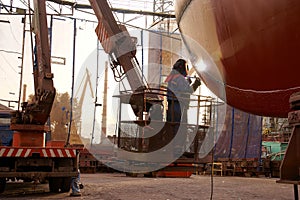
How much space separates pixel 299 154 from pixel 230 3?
806 mm

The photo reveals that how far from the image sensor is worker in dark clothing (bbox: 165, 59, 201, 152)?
10.6 feet

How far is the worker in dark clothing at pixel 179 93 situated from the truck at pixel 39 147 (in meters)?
3.03

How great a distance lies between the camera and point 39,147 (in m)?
6.16

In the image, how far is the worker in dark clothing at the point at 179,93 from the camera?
10.6ft

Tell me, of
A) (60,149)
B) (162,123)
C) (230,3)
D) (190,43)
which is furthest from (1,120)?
(230,3)

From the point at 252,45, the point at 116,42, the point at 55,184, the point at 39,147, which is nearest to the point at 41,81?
the point at 39,147

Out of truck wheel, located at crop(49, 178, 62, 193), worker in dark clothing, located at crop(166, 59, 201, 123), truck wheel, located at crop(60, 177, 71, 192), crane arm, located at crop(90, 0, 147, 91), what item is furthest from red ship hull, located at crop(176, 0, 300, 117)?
truck wheel, located at crop(49, 178, 62, 193)

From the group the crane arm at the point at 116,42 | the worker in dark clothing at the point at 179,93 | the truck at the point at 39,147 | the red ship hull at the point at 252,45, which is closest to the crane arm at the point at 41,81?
the truck at the point at 39,147

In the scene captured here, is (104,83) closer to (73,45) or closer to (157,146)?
(73,45)

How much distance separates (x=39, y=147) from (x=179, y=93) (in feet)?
11.8

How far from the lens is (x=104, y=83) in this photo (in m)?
15.3

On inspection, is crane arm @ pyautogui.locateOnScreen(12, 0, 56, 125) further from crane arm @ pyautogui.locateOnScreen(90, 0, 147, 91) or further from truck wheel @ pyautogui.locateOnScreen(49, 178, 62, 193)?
crane arm @ pyautogui.locateOnScreen(90, 0, 147, 91)

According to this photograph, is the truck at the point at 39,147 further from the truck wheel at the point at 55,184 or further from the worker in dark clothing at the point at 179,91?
the worker in dark clothing at the point at 179,91

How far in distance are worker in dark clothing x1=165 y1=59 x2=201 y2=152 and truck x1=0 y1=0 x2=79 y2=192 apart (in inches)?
119
